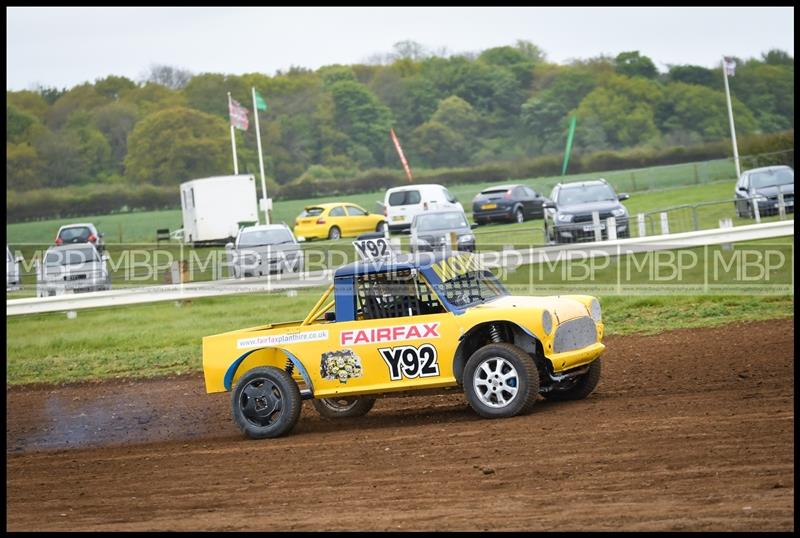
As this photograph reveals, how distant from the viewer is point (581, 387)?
454 inches

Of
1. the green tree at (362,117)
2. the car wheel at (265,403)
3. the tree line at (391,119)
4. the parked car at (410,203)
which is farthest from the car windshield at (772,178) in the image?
the green tree at (362,117)

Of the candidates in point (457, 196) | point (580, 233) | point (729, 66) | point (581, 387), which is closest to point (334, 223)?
point (457, 196)

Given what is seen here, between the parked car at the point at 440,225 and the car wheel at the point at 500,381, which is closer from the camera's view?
the car wheel at the point at 500,381

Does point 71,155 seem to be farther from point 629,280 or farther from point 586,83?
point 629,280

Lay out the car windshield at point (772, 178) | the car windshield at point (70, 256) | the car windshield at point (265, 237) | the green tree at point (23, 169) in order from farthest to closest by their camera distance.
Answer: the green tree at point (23, 169) → the car windshield at point (772, 178) → the car windshield at point (265, 237) → the car windshield at point (70, 256)

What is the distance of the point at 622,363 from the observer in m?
14.1

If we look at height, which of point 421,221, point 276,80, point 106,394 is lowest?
point 106,394

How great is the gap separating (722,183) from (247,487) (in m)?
42.2

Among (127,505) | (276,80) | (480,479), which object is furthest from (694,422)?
(276,80)

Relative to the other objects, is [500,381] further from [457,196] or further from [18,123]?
[18,123]

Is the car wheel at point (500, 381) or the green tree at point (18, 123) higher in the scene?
the green tree at point (18, 123)

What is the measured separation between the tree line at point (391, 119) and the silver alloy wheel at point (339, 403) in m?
59.9

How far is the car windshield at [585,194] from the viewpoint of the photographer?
29078mm

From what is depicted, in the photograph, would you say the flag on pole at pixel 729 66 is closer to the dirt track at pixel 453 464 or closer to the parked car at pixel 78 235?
the parked car at pixel 78 235
